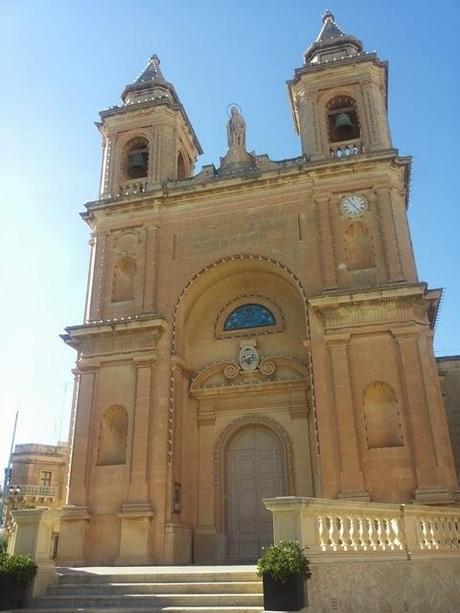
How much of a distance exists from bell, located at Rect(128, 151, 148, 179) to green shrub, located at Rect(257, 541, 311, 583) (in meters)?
14.7

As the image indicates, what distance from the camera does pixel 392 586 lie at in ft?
29.8

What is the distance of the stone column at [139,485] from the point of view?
44.5ft

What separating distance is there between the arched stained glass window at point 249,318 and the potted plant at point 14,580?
8.86m

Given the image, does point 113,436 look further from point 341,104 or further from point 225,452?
point 341,104

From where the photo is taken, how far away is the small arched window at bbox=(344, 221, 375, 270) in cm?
1555

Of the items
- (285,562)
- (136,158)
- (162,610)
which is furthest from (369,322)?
(136,158)

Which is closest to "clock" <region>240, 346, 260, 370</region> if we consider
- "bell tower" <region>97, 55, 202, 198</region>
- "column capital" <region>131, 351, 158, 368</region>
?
"column capital" <region>131, 351, 158, 368</region>

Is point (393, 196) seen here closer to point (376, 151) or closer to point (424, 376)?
point (376, 151)

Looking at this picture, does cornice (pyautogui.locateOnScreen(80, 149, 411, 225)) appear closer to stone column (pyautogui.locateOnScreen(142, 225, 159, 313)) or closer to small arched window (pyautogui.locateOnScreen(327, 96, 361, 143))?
stone column (pyautogui.locateOnScreen(142, 225, 159, 313))

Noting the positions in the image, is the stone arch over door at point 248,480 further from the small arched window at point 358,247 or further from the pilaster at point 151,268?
the small arched window at point 358,247

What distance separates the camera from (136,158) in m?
19.9

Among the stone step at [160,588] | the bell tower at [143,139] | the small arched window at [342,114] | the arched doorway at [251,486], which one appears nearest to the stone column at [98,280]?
the bell tower at [143,139]

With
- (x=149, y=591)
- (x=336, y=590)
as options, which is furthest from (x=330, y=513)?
(x=149, y=591)

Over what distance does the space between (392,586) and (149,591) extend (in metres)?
3.93
